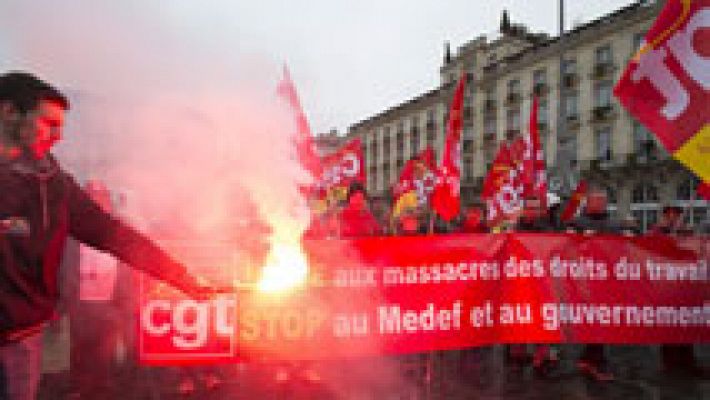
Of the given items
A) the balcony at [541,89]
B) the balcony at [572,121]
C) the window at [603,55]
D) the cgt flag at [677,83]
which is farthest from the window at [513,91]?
the cgt flag at [677,83]

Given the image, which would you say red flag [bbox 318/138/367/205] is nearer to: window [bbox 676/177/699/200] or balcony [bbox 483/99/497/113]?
window [bbox 676/177/699/200]

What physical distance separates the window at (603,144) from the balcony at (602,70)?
12.6 ft

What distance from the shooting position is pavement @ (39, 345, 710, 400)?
5613 mm

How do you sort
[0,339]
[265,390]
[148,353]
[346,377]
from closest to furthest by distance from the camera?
[0,339] < [148,353] < [265,390] < [346,377]

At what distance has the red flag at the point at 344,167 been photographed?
1377 cm

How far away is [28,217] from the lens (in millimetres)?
2236

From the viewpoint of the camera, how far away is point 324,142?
49.1 ft

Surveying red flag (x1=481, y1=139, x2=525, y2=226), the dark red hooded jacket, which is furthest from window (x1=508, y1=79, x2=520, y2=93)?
the dark red hooded jacket

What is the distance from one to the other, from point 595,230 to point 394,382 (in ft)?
8.94

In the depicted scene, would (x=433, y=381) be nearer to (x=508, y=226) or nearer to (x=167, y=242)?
(x=167, y=242)

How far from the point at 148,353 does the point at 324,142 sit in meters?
10.1

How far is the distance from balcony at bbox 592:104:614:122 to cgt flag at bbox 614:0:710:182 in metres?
40.1

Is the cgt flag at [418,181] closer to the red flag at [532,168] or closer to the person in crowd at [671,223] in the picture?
the red flag at [532,168]

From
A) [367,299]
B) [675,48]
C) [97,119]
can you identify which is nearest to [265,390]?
[367,299]
